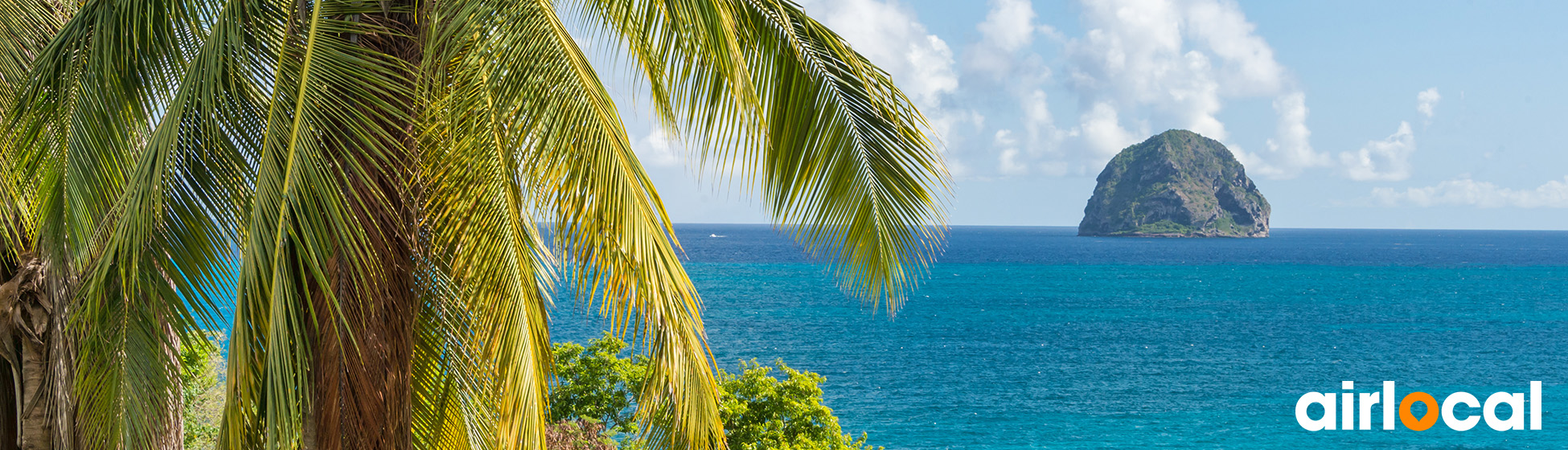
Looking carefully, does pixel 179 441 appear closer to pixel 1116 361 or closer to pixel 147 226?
pixel 147 226

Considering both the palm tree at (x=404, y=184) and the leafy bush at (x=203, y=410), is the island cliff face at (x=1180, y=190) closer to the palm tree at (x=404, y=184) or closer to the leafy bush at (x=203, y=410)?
the leafy bush at (x=203, y=410)

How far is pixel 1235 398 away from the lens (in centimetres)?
4778

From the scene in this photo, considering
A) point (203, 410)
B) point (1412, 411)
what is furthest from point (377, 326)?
point (1412, 411)

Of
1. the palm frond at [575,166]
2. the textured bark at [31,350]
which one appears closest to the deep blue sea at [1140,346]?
the textured bark at [31,350]

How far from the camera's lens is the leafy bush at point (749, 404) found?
1542 cm

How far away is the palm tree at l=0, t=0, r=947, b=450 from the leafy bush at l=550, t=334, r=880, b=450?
34.8 feet

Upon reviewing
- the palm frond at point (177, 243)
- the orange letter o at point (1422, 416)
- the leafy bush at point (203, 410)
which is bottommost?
the orange letter o at point (1422, 416)

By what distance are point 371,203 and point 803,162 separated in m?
1.90

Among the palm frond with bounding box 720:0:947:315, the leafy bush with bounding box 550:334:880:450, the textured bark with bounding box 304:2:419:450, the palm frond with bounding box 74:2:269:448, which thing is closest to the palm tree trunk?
the palm frond with bounding box 74:2:269:448

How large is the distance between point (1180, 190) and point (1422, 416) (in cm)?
14783

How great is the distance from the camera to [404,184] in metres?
3.58

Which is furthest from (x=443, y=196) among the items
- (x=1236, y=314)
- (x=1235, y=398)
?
(x=1236, y=314)

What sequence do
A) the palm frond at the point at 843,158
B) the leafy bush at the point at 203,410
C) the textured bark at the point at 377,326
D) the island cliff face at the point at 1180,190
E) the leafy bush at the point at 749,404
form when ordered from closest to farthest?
the textured bark at the point at 377,326
the palm frond at the point at 843,158
the leafy bush at the point at 749,404
the leafy bush at the point at 203,410
the island cliff face at the point at 1180,190

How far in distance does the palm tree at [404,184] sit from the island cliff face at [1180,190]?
18839cm
